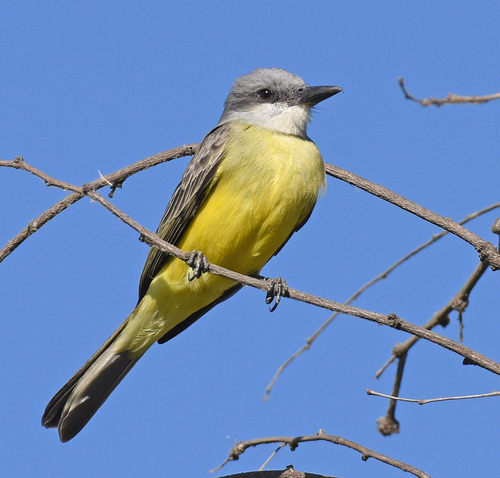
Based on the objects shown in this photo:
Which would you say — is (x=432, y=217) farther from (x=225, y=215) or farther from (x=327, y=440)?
(x=225, y=215)

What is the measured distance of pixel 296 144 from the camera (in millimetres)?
5801

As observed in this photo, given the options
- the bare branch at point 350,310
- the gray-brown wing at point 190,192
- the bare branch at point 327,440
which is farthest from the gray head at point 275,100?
the bare branch at point 327,440

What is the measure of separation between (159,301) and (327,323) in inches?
62.7

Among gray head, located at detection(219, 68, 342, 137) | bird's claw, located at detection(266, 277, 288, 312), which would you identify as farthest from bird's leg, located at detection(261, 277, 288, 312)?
gray head, located at detection(219, 68, 342, 137)

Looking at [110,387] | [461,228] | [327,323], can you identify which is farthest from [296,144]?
[110,387]

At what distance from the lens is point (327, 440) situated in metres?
3.81

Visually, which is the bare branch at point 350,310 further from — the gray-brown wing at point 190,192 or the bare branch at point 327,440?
the gray-brown wing at point 190,192

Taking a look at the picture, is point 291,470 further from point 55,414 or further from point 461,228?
point 55,414

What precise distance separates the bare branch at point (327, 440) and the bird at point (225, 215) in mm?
1275

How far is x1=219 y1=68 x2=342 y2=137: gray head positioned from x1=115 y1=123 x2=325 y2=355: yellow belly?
0.65 ft

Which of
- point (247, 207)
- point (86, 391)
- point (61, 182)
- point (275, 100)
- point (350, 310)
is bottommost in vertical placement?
point (86, 391)

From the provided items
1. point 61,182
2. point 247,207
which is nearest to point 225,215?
point 247,207

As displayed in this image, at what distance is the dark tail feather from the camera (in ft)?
19.0

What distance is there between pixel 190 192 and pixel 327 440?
2554 millimetres
